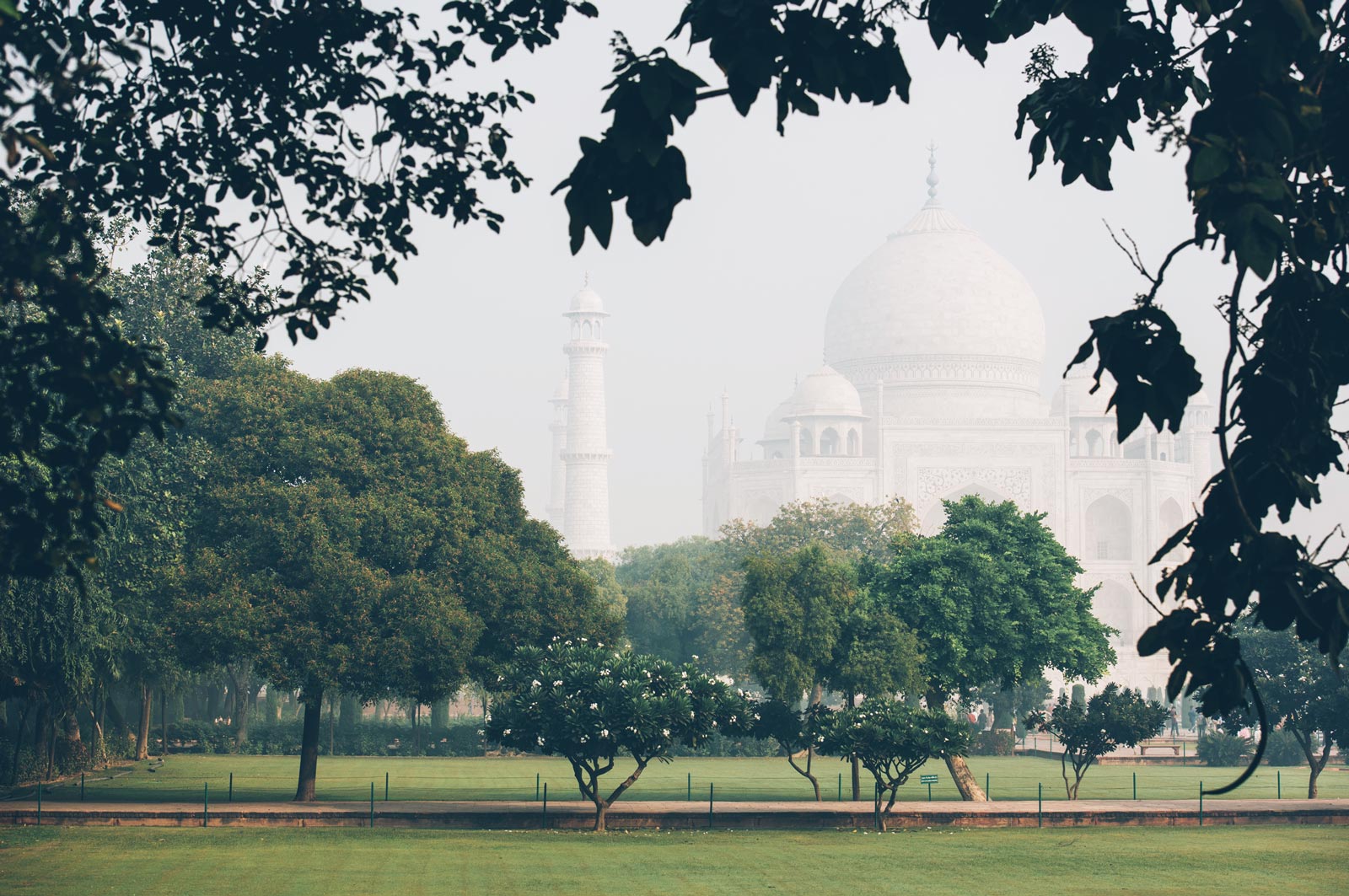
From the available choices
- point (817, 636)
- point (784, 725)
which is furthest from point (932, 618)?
point (784, 725)

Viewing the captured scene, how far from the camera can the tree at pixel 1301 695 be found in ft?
96.6

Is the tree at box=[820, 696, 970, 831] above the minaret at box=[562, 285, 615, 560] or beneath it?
beneath

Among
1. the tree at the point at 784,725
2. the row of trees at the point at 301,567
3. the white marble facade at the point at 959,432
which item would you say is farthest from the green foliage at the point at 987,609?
the white marble facade at the point at 959,432

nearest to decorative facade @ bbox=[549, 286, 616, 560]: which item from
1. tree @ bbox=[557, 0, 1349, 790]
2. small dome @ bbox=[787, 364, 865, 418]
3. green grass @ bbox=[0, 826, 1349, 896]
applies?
small dome @ bbox=[787, 364, 865, 418]

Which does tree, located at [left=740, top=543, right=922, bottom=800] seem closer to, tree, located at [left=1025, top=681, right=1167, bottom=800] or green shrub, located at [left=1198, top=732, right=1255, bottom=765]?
tree, located at [left=1025, top=681, right=1167, bottom=800]

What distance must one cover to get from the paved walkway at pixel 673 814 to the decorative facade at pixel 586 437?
190 feet

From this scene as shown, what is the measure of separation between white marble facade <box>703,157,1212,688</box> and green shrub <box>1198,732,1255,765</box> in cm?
2946

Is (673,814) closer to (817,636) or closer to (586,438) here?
(817,636)

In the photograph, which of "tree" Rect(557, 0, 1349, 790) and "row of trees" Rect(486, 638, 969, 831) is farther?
"row of trees" Rect(486, 638, 969, 831)

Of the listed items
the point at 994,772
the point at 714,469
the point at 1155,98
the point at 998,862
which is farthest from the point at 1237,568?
the point at 714,469

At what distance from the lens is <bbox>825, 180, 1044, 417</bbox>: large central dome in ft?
268

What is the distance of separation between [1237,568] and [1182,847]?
1891cm

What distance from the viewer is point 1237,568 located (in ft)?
15.1

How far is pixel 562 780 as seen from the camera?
3438cm
